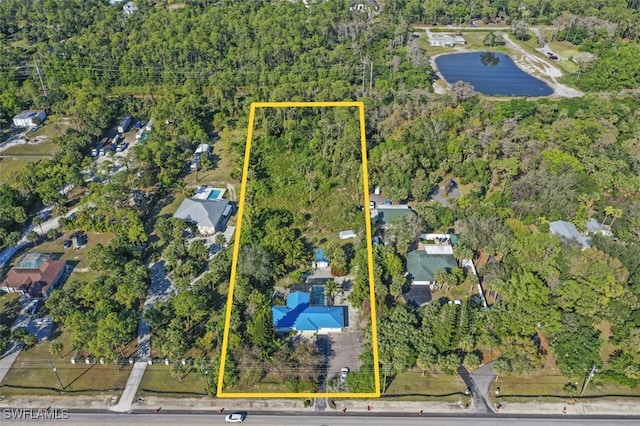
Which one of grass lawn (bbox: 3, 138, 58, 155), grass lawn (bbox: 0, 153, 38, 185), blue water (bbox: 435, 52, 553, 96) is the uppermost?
blue water (bbox: 435, 52, 553, 96)

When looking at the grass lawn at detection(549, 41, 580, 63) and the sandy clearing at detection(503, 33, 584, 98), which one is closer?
the sandy clearing at detection(503, 33, 584, 98)

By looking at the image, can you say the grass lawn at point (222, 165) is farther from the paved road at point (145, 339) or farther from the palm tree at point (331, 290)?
the palm tree at point (331, 290)

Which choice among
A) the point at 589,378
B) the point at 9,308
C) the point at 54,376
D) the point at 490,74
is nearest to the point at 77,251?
the point at 9,308

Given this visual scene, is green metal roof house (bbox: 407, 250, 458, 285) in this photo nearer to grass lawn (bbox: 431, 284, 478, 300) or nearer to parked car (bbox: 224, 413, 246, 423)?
grass lawn (bbox: 431, 284, 478, 300)

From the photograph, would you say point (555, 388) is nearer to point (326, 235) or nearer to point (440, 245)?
point (440, 245)

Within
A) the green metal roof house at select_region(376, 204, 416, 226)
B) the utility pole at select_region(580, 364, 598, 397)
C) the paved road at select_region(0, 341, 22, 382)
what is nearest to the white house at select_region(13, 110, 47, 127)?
the paved road at select_region(0, 341, 22, 382)

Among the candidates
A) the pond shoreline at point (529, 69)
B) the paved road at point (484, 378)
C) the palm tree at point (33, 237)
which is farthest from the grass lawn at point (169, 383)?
the pond shoreline at point (529, 69)

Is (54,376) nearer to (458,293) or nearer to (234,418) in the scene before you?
(234,418)
